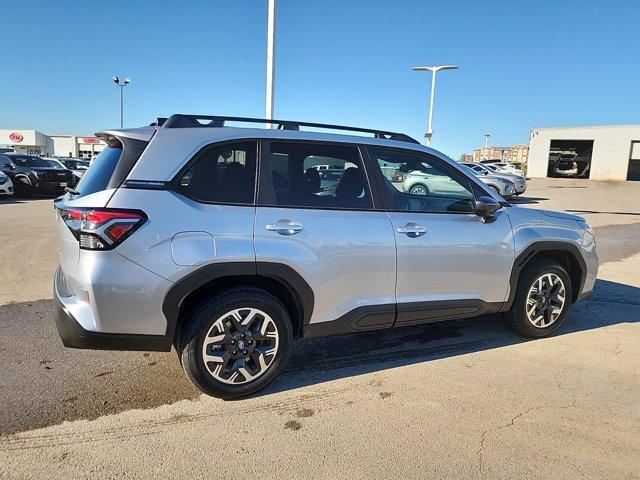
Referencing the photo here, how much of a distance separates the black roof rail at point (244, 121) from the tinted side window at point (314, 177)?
0.26m

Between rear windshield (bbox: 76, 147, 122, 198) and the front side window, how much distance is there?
1.88 m

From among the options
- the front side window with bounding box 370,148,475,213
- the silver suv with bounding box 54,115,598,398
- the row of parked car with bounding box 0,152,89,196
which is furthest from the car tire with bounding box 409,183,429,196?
the row of parked car with bounding box 0,152,89,196

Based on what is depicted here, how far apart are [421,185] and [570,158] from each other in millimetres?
45109

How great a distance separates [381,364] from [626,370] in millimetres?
2006

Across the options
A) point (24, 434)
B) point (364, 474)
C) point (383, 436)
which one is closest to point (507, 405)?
point (383, 436)

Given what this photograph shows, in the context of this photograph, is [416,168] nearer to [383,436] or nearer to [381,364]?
[381,364]

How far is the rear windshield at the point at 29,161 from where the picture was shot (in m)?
18.9

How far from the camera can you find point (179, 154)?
122 inches

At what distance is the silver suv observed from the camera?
2.93 metres

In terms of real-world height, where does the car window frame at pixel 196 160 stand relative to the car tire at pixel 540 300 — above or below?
above

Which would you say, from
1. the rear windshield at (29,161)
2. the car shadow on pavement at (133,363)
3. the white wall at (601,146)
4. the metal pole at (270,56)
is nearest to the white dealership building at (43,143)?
the rear windshield at (29,161)

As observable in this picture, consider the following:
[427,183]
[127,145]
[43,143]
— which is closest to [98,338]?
[127,145]

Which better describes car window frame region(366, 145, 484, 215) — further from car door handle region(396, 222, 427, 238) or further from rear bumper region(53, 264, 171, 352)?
rear bumper region(53, 264, 171, 352)

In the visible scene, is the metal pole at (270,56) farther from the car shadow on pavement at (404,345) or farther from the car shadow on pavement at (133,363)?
the car shadow on pavement at (404,345)
